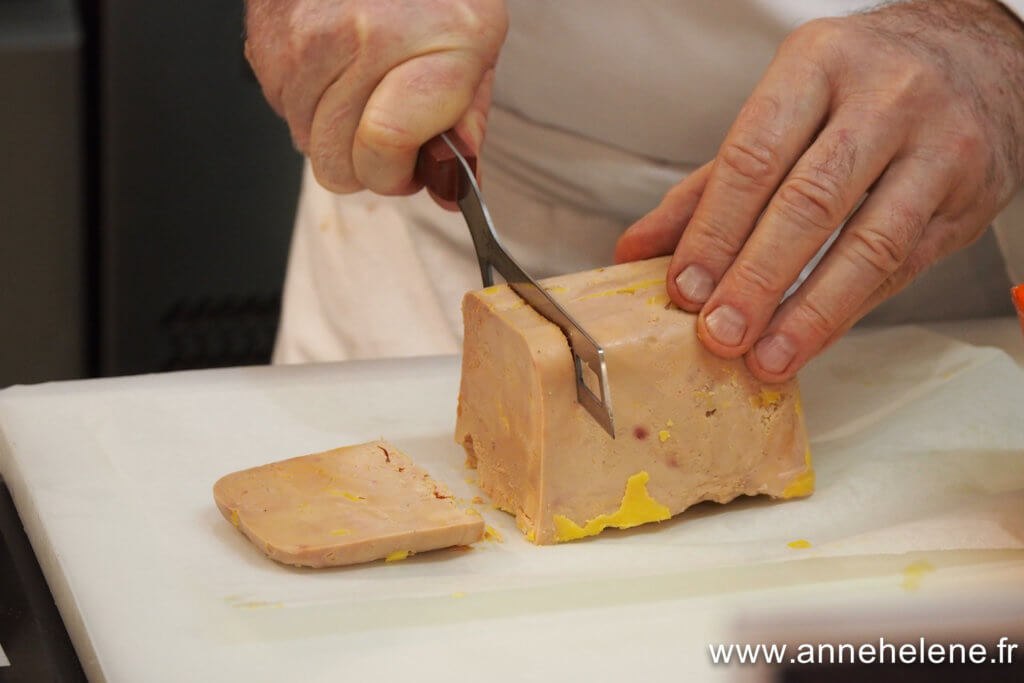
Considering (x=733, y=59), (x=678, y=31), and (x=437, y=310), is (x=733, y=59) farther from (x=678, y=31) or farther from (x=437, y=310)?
(x=437, y=310)

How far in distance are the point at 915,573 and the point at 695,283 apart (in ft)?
1.22

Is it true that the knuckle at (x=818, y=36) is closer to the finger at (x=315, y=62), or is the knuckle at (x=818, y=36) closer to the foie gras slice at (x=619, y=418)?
the foie gras slice at (x=619, y=418)

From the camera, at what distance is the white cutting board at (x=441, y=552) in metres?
1.08

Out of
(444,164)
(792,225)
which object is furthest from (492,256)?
(792,225)

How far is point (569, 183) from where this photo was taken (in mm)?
1855

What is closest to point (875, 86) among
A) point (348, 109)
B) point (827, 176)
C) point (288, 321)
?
point (827, 176)

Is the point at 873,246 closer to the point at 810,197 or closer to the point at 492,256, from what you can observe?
the point at 810,197

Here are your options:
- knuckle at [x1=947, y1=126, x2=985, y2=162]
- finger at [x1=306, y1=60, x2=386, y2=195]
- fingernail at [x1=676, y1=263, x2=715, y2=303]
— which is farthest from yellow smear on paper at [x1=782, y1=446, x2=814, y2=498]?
finger at [x1=306, y1=60, x2=386, y2=195]

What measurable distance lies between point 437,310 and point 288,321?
0.33m

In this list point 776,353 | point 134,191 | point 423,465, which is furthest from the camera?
point 134,191

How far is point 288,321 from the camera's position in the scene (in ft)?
7.29

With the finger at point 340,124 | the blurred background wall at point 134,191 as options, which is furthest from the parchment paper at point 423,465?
the blurred background wall at point 134,191

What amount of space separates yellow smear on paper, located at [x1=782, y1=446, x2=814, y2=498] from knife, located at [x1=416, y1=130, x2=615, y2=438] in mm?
270

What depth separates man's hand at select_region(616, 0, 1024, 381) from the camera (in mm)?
1321
